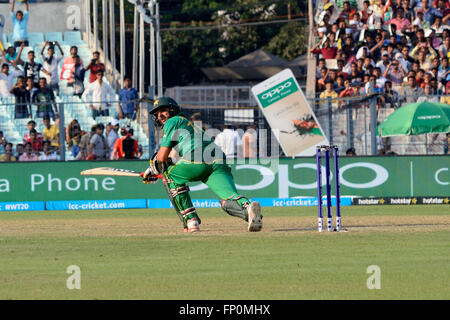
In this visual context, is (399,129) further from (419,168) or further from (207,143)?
(207,143)

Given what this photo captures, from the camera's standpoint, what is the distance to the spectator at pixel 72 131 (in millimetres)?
24961

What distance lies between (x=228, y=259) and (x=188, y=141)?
11.2ft

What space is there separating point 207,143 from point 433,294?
20.8ft

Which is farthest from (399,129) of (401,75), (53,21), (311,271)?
(53,21)

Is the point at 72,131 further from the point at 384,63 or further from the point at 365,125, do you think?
the point at 384,63

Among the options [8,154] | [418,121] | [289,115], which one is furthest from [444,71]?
[8,154]


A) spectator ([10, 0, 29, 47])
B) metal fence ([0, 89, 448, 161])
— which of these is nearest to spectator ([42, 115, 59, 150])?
metal fence ([0, 89, 448, 161])

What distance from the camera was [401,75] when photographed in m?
29.0

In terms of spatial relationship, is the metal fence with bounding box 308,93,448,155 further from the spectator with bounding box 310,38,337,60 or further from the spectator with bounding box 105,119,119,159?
the spectator with bounding box 310,38,337,60

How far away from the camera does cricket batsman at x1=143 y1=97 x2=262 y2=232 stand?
47.4ft

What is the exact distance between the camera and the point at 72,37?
122 ft

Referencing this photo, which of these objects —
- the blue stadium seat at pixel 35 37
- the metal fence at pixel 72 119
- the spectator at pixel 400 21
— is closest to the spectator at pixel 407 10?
the spectator at pixel 400 21

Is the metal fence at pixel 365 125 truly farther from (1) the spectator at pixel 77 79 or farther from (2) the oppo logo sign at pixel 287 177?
(1) the spectator at pixel 77 79

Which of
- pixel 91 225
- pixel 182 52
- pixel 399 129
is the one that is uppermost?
pixel 182 52
